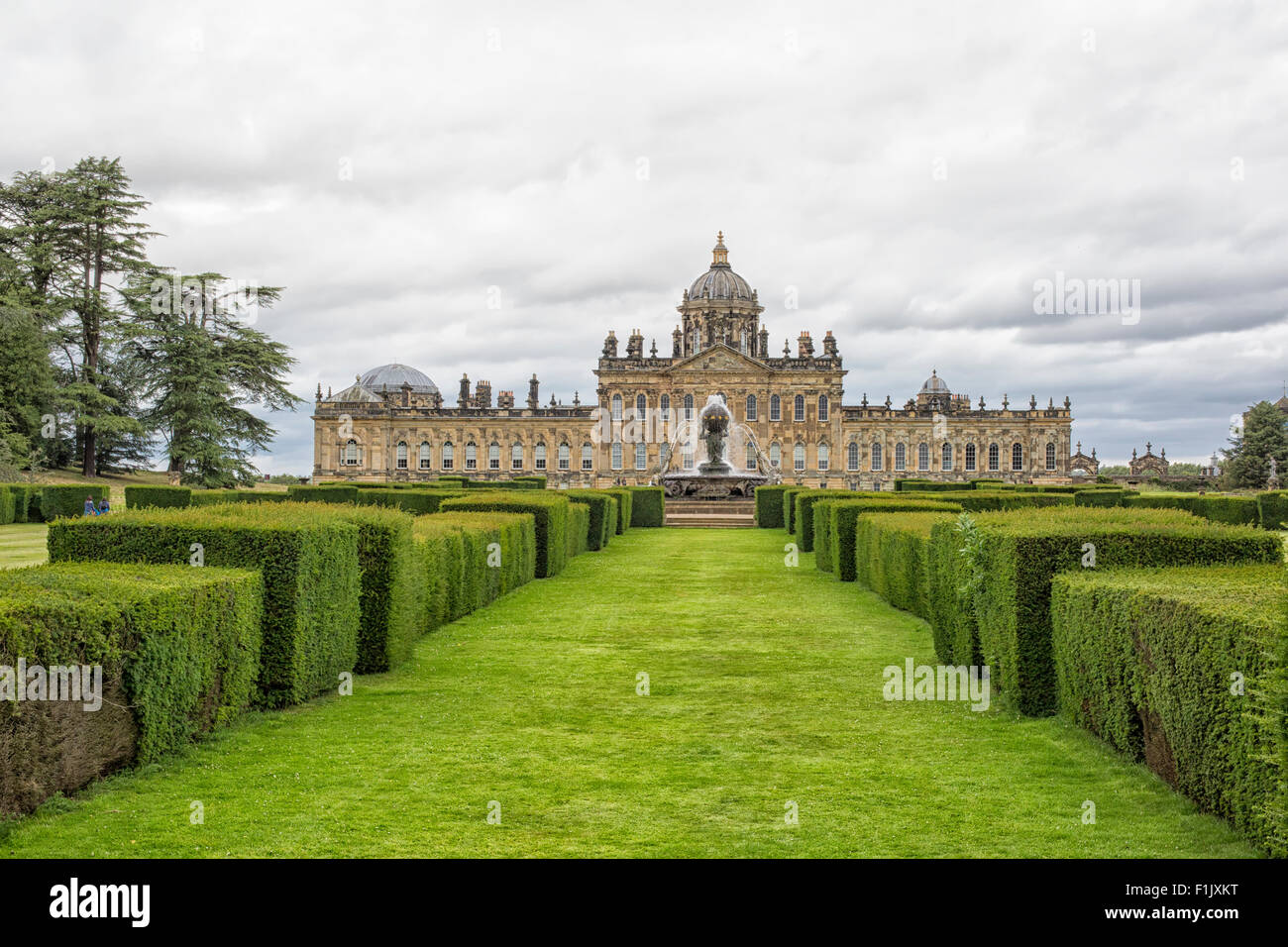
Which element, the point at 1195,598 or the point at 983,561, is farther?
the point at 983,561

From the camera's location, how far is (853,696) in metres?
8.23

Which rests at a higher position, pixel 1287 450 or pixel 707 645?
pixel 1287 450

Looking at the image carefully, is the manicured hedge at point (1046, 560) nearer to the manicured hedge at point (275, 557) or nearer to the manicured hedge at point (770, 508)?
the manicured hedge at point (275, 557)

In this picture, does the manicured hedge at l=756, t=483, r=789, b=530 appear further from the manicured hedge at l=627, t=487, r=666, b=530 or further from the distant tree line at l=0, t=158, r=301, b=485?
the distant tree line at l=0, t=158, r=301, b=485

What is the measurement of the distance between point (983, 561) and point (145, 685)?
613 cm

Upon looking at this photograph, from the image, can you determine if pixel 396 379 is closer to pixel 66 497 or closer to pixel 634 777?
pixel 66 497

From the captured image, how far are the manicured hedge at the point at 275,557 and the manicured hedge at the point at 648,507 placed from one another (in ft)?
Answer: 77.3

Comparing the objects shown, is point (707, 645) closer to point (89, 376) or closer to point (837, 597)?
point (837, 597)

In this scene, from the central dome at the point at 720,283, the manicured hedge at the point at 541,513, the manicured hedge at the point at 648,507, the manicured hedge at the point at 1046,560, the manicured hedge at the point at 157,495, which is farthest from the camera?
A: the central dome at the point at 720,283

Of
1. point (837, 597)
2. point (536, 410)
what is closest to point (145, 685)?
point (837, 597)

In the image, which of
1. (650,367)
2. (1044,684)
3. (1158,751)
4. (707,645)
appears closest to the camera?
(1158,751)

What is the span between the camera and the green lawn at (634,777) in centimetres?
504

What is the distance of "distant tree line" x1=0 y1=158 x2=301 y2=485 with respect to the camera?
4334cm

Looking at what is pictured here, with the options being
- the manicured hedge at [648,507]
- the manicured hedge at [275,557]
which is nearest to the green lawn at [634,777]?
the manicured hedge at [275,557]
